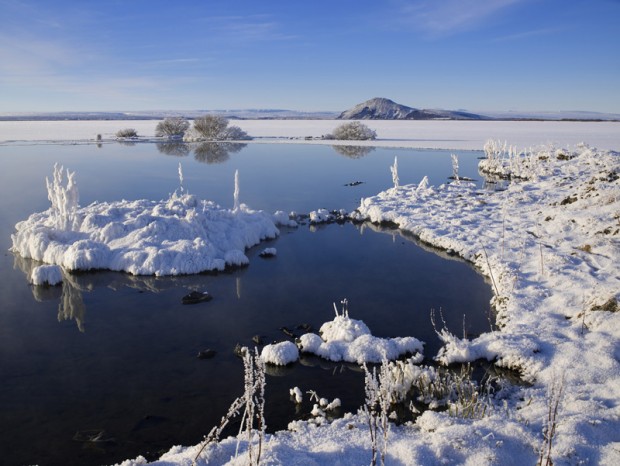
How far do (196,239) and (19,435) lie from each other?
864cm

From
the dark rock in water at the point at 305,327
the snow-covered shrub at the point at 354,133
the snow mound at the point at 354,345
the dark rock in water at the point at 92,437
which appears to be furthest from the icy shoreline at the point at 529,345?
the snow-covered shrub at the point at 354,133

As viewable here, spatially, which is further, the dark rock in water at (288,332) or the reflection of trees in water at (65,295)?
the reflection of trees in water at (65,295)

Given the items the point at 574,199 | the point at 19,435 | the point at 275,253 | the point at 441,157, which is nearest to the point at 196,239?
the point at 275,253

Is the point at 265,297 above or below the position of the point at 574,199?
below

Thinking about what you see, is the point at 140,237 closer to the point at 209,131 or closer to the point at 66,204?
the point at 66,204

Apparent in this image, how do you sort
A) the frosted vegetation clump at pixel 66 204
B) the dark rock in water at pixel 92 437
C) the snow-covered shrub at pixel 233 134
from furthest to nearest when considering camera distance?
the snow-covered shrub at pixel 233 134 < the frosted vegetation clump at pixel 66 204 < the dark rock in water at pixel 92 437

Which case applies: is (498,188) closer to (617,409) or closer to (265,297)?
(265,297)

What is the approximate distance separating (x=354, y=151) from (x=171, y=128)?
A: 36.2 metres

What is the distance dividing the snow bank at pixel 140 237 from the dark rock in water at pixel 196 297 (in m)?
1.76

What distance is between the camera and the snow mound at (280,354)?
30.3ft

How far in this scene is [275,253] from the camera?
16.3 m

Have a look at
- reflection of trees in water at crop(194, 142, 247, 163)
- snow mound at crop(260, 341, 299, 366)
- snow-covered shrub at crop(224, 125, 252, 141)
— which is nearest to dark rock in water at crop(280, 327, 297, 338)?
snow mound at crop(260, 341, 299, 366)

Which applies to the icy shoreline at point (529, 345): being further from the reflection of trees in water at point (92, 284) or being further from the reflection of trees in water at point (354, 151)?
the reflection of trees in water at point (354, 151)

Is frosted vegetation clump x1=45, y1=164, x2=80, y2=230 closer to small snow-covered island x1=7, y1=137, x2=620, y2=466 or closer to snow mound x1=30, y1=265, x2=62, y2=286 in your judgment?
small snow-covered island x1=7, y1=137, x2=620, y2=466
